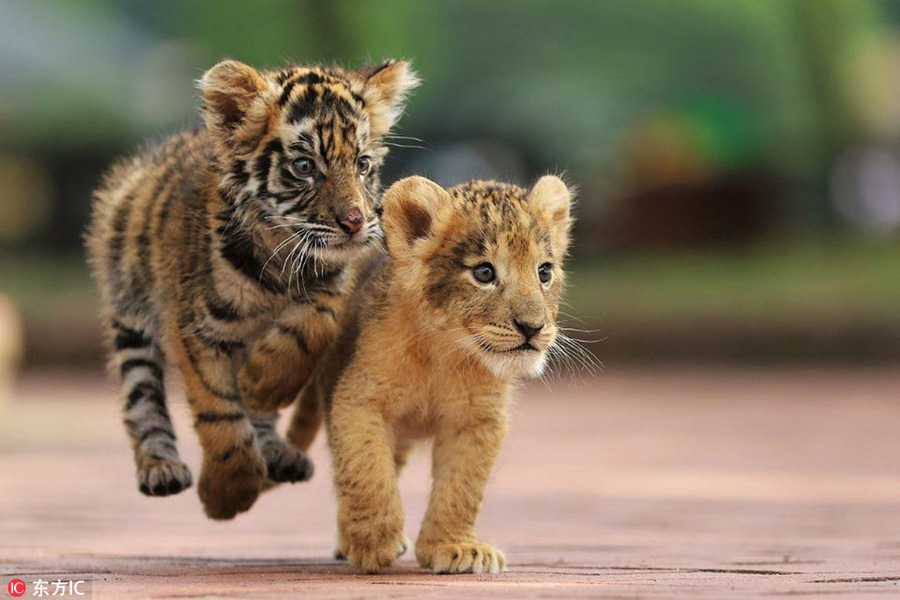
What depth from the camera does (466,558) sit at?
5.07 m

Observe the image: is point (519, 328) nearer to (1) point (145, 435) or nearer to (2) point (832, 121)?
(1) point (145, 435)

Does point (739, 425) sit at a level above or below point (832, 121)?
below

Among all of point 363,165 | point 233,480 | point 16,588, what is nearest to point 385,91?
point 363,165

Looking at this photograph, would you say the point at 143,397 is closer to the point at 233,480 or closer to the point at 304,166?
the point at 233,480

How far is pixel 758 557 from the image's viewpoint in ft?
Answer: 18.1

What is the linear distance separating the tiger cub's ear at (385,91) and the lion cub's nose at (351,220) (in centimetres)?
53

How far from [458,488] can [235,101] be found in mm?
1572

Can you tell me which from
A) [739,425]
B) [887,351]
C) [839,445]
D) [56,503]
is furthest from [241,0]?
[56,503]

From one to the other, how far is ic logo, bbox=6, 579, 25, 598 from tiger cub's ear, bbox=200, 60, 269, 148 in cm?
184

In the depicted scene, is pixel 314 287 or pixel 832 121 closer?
pixel 314 287

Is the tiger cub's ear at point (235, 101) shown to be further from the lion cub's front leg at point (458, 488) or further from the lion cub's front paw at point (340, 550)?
the lion cub's front paw at point (340, 550)

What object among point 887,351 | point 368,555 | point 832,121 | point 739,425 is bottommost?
point 368,555

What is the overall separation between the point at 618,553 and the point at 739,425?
266 inches

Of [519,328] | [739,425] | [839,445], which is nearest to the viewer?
[519,328]
